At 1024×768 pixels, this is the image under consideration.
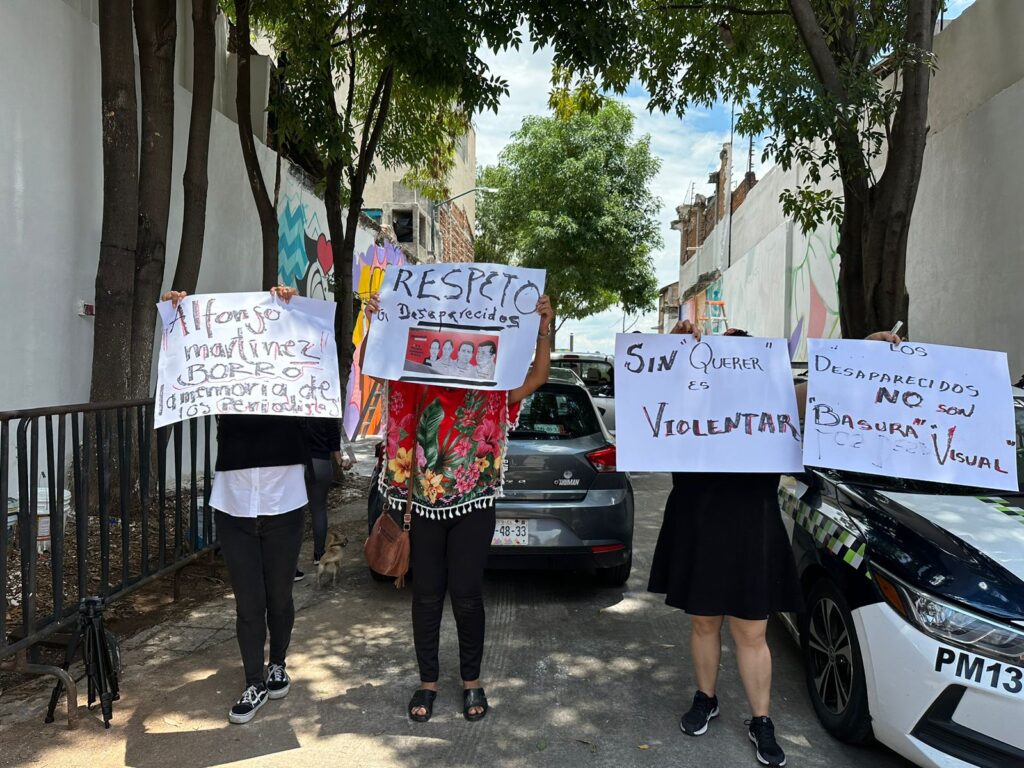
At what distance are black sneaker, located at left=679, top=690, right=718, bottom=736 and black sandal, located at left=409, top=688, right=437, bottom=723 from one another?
3.78 feet

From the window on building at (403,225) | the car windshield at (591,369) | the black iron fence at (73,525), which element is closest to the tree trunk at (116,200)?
the black iron fence at (73,525)

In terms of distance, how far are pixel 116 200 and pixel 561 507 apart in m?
3.95

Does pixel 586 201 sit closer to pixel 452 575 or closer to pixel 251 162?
pixel 251 162

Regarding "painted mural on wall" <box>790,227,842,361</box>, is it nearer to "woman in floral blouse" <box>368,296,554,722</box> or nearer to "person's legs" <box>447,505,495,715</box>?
"woman in floral blouse" <box>368,296,554,722</box>

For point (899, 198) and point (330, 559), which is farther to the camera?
point (899, 198)

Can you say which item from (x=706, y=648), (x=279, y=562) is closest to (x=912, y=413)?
(x=706, y=648)

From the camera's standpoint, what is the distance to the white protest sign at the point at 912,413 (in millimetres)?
3322

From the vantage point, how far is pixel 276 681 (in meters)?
3.87

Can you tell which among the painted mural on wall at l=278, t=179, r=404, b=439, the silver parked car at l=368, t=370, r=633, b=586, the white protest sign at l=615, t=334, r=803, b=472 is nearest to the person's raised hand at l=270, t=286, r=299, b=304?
the white protest sign at l=615, t=334, r=803, b=472

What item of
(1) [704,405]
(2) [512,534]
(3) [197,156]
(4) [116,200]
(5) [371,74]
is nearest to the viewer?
(1) [704,405]

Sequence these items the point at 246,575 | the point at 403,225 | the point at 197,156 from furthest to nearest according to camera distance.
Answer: the point at 403,225 → the point at 197,156 → the point at 246,575

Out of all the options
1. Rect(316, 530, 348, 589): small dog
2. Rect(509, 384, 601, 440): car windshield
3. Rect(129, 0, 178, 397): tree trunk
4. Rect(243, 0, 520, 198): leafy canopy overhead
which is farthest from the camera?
Rect(243, 0, 520, 198): leafy canopy overhead

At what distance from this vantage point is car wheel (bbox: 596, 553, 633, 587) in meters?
5.62

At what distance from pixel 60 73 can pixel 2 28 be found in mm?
641
